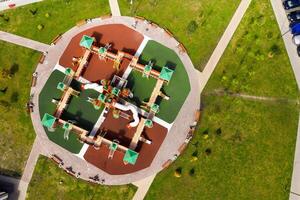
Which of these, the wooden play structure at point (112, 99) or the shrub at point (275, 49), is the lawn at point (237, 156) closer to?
the wooden play structure at point (112, 99)

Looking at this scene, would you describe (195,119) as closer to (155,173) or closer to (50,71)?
(155,173)

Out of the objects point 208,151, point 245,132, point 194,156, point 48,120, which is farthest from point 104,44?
point 245,132

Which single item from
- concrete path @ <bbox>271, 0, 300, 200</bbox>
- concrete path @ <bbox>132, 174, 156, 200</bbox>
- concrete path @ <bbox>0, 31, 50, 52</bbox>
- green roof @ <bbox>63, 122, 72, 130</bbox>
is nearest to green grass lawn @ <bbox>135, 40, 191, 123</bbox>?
concrete path @ <bbox>132, 174, 156, 200</bbox>

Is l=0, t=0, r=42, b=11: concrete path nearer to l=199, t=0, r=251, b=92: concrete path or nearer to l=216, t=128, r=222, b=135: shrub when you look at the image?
l=199, t=0, r=251, b=92: concrete path

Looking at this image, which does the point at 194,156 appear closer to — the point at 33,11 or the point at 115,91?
the point at 115,91

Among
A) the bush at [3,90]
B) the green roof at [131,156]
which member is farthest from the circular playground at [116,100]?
the bush at [3,90]

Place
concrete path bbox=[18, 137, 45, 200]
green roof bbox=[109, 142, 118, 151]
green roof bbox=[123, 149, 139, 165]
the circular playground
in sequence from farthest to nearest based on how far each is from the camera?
1. the circular playground
2. concrete path bbox=[18, 137, 45, 200]
3. green roof bbox=[109, 142, 118, 151]
4. green roof bbox=[123, 149, 139, 165]
